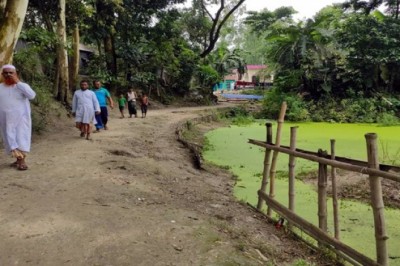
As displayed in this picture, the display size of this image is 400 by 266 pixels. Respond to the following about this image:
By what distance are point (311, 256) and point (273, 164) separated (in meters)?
1.18

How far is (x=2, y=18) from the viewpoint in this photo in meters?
6.33

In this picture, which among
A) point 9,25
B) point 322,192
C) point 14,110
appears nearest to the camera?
point 322,192

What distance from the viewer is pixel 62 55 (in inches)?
412

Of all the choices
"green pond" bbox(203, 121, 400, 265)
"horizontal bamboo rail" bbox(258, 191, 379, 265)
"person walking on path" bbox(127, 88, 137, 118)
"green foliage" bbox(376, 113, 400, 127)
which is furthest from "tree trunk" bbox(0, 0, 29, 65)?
"green foliage" bbox(376, 113, 400, 127)

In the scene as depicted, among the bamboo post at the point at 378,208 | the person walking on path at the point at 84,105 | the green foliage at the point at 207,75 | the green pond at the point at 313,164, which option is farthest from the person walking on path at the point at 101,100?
the green foliage at the point at 207,75

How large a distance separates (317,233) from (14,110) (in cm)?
365

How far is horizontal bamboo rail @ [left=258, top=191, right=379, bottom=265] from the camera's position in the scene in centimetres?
292

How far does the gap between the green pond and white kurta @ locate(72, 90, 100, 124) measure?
2546mm

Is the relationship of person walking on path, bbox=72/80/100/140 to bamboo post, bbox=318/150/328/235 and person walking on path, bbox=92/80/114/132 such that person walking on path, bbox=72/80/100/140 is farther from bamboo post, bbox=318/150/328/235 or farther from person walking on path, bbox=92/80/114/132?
bamboo post, bbox=318/150/328/235

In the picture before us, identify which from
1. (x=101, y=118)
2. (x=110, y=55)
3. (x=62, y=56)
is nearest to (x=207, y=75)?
(x=110, y=55)

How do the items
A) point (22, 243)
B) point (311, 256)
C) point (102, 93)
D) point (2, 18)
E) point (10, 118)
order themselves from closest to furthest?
point (22, 243), point (311, 256), point (10, 118), point (2, 18), point (102, 93)

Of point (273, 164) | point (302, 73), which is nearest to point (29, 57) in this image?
point (273, 164)

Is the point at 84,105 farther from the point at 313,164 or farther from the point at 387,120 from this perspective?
the point at 387,120

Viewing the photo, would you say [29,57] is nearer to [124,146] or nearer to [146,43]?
[124,146]
